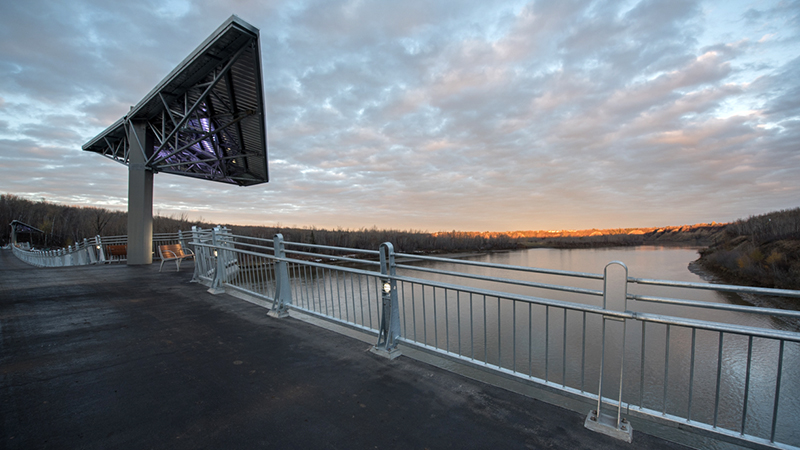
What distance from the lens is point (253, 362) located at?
3480mm

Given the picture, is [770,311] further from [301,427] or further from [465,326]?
[465,326]

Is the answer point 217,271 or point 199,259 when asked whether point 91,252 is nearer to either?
point 199,259

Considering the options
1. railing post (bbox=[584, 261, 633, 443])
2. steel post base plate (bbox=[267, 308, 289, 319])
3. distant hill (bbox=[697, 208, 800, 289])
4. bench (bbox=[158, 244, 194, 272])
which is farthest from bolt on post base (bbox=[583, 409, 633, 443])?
distant hill (bbox=[697, 208, 800, 289])

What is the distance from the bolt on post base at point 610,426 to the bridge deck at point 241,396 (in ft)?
0.21

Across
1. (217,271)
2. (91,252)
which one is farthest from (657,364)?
(91,252)

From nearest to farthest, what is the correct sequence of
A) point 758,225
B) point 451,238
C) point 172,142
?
point 172,142 < point 758,225 < point 451,238

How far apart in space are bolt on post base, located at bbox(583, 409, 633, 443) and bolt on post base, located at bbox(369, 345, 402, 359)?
1888 mm

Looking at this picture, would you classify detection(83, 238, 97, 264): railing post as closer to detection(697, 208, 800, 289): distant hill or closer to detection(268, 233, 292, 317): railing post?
detection(268, 233, 292, 317): railing post

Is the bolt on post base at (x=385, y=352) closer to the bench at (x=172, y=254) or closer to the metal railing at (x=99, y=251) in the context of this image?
the bench at (x=172, y=254)

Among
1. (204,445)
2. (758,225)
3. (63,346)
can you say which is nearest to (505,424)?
(204,445)

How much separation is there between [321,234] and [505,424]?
32099 mm

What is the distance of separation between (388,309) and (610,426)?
7.46 ft

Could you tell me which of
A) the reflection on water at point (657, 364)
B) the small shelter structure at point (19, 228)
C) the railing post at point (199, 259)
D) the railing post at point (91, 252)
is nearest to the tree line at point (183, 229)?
the small shelter structure at point (19, 228)

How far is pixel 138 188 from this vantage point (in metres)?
11.6
